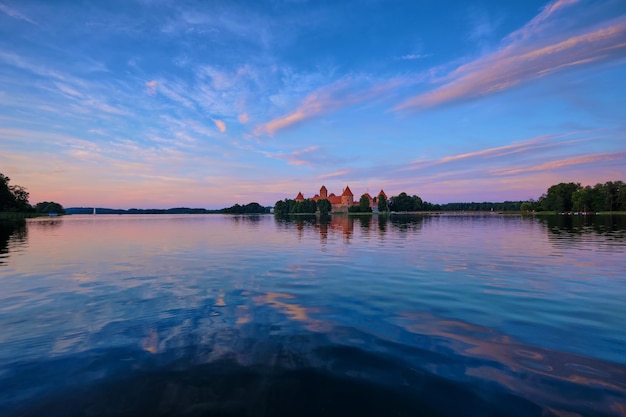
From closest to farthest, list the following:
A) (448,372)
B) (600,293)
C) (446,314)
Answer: (448,372), (446,314), (600,293)

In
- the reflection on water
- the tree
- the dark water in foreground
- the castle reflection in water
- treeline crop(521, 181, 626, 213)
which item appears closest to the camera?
the dark water in foreground

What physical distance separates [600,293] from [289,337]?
1550 cm

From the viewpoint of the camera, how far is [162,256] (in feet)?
94.3

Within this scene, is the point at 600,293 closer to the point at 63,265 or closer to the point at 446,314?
the point at 446,314

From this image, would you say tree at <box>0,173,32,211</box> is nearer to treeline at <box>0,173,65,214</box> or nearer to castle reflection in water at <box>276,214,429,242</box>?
treeline at <box>0,173,65,214</box>

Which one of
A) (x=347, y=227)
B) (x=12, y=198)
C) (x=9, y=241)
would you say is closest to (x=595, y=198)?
(x=347, y=227)

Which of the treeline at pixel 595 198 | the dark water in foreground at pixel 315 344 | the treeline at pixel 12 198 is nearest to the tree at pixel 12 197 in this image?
the treeline at pixel 12 198

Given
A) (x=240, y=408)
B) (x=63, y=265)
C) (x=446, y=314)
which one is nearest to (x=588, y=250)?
(x=446, y=314)

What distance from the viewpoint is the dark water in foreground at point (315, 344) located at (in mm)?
6430

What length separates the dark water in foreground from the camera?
643cm

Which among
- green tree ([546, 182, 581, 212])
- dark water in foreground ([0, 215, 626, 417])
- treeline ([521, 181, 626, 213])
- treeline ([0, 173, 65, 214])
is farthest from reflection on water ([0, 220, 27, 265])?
green tree ([546, 182, 581, 212])

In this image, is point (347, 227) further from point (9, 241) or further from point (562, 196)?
point (562, 196)

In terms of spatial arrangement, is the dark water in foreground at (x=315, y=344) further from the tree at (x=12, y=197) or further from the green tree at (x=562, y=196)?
the green tree at (x=562, y=196)

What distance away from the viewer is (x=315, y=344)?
9336 millimetres
